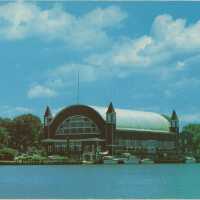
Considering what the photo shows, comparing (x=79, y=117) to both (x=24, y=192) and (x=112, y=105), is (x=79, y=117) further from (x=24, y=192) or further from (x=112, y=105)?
(x=24, y=192)

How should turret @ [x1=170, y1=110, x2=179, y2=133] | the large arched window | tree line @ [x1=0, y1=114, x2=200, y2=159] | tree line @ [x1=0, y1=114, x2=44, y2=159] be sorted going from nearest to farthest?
tree line @ [x1=0, y1=114, x2=44, y2=159] → tree line @ [x1=0, y1=114, x2=200, y2=159] → the large arched window → turret @ [x1=170, y1=110, x2=179, y2=133]

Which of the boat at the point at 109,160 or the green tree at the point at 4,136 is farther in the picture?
the green tree at the point at 4,136

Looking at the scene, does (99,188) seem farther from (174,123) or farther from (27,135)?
(174,123)

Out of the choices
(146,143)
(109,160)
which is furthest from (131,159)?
(146,143)

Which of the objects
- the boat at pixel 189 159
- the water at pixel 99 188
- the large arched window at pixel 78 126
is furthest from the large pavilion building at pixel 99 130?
the water at pixel 99 188

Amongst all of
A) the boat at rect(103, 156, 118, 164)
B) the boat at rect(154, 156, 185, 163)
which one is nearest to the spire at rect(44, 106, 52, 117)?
the boat at rect(103, 156, 118, 164)

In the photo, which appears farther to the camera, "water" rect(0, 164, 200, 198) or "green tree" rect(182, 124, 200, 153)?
"green tree" rect(182, 124, 200, 153)

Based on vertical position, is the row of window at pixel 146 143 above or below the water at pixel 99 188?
above

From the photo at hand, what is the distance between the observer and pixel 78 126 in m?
61.1

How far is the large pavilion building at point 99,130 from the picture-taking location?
6056cm

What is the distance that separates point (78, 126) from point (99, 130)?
189 cm

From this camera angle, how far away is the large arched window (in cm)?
6088

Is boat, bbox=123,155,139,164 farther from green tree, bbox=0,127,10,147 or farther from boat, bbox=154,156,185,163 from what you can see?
green tree, bbox=0,127,10,147

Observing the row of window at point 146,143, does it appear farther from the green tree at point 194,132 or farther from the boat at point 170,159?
the boat at point 170,159
